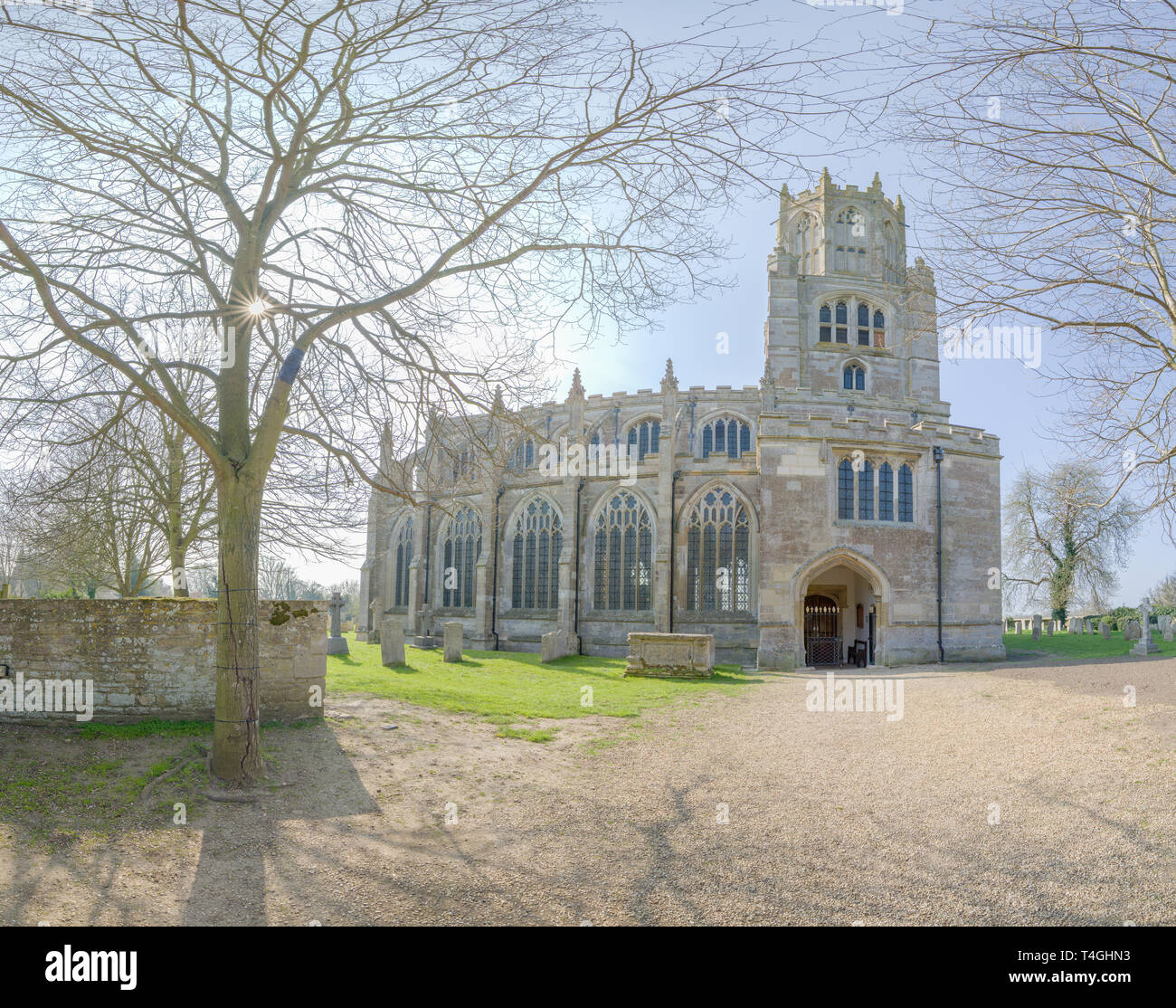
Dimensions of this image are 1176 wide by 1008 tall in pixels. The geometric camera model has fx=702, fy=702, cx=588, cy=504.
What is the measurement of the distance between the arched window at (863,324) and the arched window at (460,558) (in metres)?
18.4

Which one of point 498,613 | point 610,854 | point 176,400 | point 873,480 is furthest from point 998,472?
point 176,400

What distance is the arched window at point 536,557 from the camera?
91.6ft

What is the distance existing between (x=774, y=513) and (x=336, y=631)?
1391 centimetres

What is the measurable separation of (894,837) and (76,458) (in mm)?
13717

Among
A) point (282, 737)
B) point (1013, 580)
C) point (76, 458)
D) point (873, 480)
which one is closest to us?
point (282, 737)

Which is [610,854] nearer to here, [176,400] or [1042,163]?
[176,400]

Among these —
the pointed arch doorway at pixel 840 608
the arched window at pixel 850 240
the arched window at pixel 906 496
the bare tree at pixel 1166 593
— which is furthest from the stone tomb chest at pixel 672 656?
the bare tree at pixel 1166 593

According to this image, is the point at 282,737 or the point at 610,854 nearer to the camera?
the point at 610,854

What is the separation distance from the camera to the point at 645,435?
3259 centimetres

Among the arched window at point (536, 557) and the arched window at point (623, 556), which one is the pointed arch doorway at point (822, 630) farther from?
the arched window at point (536, 557)

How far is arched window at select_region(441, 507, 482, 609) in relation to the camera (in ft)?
99.9

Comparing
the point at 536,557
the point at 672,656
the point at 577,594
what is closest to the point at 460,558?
the point at 536,557

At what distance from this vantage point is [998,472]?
77.4ft

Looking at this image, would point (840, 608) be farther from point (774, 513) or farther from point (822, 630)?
point (774, 513)
